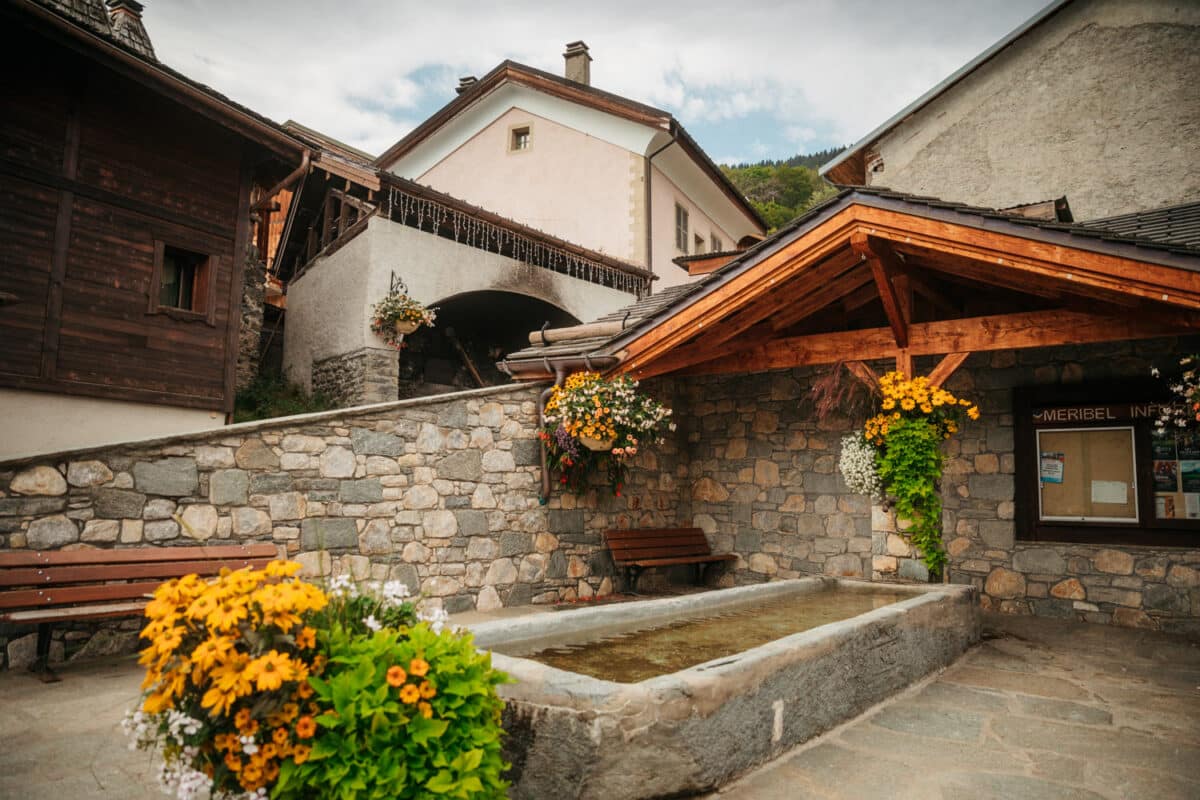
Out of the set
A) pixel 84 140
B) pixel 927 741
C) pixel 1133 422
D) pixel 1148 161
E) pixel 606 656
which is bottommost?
pixel 927 741

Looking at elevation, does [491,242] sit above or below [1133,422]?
above

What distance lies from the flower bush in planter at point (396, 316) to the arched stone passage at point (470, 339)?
158 centimetres

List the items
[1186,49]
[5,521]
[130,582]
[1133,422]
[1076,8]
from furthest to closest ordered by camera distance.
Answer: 1. [1076,8]
2. [1186,49]
3. [1133,422]
4. [130,582]
5. [5,521]

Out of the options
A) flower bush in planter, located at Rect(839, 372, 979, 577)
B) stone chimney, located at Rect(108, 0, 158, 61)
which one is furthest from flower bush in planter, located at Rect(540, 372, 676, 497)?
stone chimney, located at Rect(108, 0, 158, 61)

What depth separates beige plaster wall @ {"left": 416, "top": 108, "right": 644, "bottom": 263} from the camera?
44.1ft

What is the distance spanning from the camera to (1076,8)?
362 inches

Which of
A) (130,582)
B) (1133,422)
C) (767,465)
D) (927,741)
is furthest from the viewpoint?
(767,465)

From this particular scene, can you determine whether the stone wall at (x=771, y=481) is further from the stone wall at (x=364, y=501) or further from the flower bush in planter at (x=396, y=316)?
the flower bush in planter at (x=396, y=316)

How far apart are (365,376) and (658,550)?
14.5 ft

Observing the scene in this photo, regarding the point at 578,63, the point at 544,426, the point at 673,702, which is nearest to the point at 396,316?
the point at 544,426

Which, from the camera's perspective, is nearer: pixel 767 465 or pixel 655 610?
pixel 655 610

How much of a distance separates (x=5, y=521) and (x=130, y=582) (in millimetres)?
695

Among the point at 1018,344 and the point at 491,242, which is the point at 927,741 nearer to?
the point at 1018,344

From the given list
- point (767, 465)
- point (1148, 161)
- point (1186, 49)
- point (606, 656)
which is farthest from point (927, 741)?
point (1186, 49)
